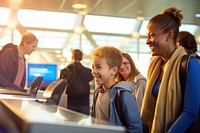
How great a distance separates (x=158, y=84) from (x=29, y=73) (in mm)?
4486

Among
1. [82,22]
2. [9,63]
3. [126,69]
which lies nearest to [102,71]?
[126,69]

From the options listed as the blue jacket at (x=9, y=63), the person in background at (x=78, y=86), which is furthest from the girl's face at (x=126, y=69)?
the person in background at (x=78, y=86)

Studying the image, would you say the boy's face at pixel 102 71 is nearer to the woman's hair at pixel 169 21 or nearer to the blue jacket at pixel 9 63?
the woman's hair at pixel 169 21

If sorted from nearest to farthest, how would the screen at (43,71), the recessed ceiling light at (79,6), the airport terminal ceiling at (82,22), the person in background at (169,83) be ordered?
the person in background at (169,83) < the screen at (43,71) < the airport terminal ceiling at (82,22) < the recessed ceiling light at (79,6)

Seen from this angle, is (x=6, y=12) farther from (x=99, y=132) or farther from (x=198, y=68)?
(x=99, y=132)

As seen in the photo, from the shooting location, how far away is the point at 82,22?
33.9ft

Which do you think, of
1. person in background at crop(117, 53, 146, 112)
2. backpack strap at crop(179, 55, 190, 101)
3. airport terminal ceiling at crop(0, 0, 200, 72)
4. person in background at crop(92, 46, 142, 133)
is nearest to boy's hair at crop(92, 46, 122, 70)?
person in background at crop(92, 46, 142, 133)

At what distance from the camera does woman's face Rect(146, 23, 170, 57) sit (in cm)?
179

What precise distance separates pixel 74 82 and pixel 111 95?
333cm

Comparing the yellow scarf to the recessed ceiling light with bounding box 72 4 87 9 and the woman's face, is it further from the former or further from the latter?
the recessed ceiling light with bounding box 72 4 87 9

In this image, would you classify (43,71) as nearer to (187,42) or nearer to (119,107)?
(187,42)

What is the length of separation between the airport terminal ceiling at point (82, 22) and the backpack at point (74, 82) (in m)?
4.10

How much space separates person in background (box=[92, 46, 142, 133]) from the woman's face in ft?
0.74

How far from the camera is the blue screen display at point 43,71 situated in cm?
614
